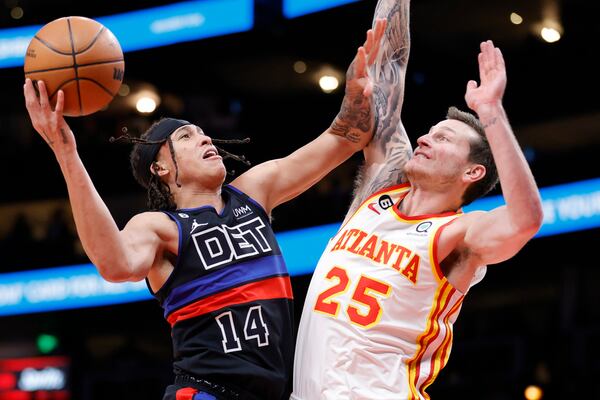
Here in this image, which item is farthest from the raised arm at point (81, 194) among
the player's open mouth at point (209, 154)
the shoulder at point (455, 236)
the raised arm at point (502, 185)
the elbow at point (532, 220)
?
the elbow at point (532, 220)

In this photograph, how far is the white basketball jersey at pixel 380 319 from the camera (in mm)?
4145

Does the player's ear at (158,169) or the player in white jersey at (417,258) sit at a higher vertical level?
the player's ear at (158,169)

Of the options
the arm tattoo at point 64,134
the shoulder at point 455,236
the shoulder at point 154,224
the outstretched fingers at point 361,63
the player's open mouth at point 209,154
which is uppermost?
the outstretched fingers at point 361,63

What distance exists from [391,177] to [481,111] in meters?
0.84

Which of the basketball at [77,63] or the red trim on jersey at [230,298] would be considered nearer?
the basketball at [77,63]

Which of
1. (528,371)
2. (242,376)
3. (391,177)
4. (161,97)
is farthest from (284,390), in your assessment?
(161,97)

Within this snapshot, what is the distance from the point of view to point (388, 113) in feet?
16.3

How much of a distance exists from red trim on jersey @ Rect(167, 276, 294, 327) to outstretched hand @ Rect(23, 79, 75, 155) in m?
0.88

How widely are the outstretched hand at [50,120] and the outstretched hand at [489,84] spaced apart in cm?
161

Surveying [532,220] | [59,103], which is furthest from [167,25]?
[532,220]

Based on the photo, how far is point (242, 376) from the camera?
4.23 m

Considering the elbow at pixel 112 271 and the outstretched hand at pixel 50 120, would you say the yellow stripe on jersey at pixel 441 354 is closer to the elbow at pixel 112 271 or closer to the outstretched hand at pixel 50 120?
the elbow at pixel 112 271

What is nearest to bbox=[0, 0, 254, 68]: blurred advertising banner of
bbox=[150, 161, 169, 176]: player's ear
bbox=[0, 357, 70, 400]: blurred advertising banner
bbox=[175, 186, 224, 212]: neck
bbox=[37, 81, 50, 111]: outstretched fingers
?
bbox=[0, 357, 70, 400]: blurred advertising banner

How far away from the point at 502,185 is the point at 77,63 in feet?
6.09
